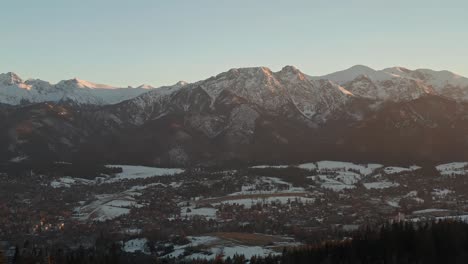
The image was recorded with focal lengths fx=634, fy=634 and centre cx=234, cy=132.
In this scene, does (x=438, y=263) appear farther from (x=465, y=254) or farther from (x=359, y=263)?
(x=359, y=263)

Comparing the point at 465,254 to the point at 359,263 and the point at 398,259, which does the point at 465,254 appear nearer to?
the point at 398,259

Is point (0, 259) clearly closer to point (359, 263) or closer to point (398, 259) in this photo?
point (359, 263)

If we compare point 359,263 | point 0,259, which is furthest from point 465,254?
point 0,259

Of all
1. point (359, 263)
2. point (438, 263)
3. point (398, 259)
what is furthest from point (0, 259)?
point (438, 263)

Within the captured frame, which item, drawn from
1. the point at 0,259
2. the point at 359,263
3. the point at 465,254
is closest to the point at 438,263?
the point at 465,254

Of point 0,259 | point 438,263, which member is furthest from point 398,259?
point 0,259

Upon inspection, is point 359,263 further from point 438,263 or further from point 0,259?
point 0,259
